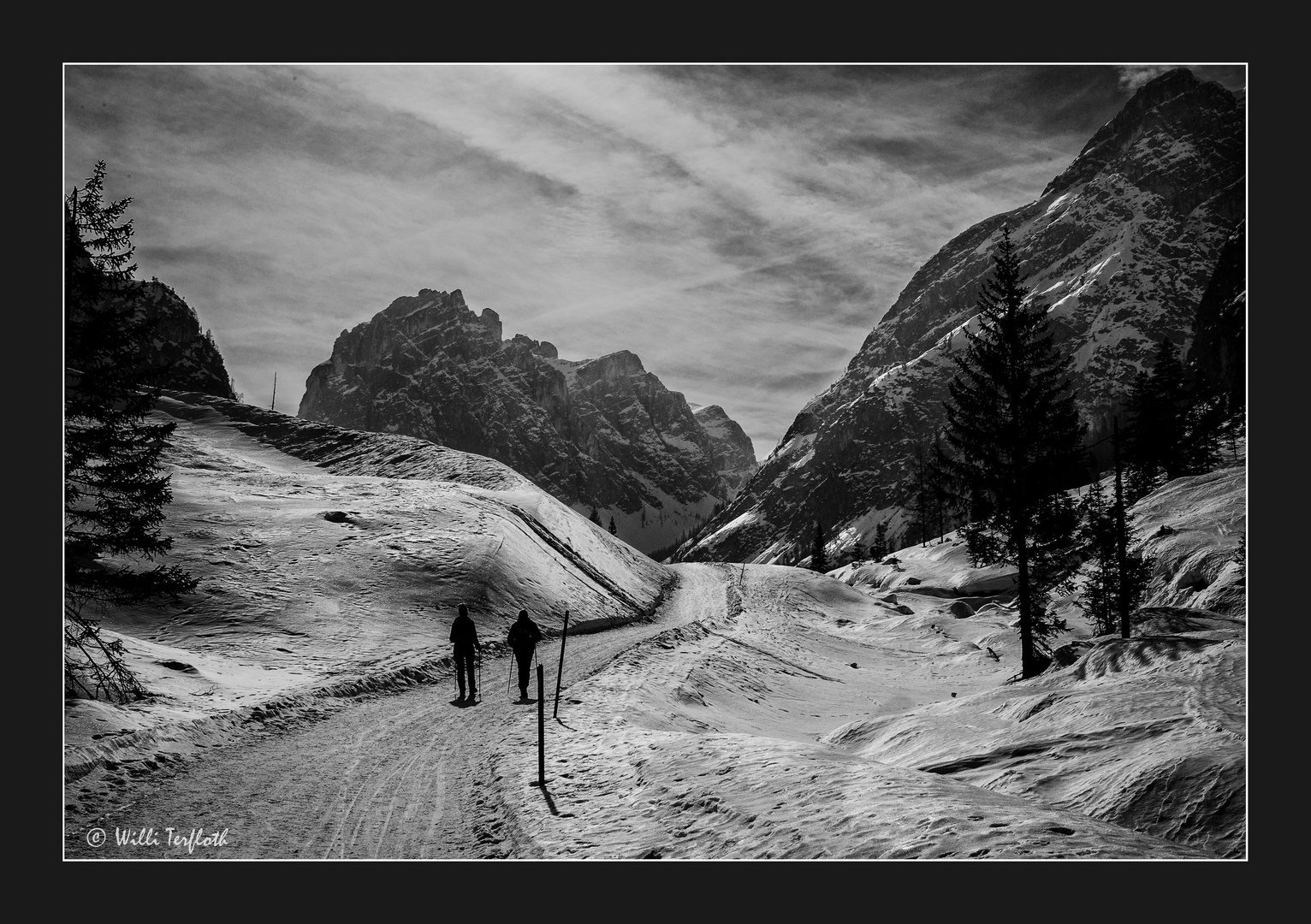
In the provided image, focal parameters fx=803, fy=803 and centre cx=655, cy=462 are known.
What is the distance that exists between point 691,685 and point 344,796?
41.9ft

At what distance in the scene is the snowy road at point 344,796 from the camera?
28.8 ft

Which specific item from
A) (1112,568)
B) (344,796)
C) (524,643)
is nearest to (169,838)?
(344,796)

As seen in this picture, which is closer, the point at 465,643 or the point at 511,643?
the point at 511,643

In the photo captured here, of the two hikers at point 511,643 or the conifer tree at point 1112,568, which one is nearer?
the two hikers at point 511,643

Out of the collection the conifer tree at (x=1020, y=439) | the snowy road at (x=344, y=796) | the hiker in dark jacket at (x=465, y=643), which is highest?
the conifer tree at (x=1020, y=439)

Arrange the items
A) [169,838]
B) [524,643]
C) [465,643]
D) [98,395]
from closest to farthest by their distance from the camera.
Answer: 1. [169,838]
2. [98,395]
3. [524,643]
4. [465,643]

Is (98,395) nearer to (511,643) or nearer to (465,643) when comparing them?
(465,643)

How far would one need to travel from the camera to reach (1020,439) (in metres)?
21.3

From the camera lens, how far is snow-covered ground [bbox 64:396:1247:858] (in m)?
8.37

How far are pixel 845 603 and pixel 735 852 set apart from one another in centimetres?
4666

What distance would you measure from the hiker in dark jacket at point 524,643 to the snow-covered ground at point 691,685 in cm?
88

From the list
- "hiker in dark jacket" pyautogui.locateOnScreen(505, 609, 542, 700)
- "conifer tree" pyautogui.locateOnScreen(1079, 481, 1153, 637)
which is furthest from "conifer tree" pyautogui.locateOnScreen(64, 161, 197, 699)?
"conifer tree" pyautogui.locateOnScreen(1079, 481, 1153, 637)

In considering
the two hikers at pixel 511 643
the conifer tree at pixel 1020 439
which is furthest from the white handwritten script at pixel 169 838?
the conifer tree at pixel 1020 439

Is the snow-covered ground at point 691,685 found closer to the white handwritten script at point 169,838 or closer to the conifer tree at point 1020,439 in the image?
the white handwritten script at point 169,838
